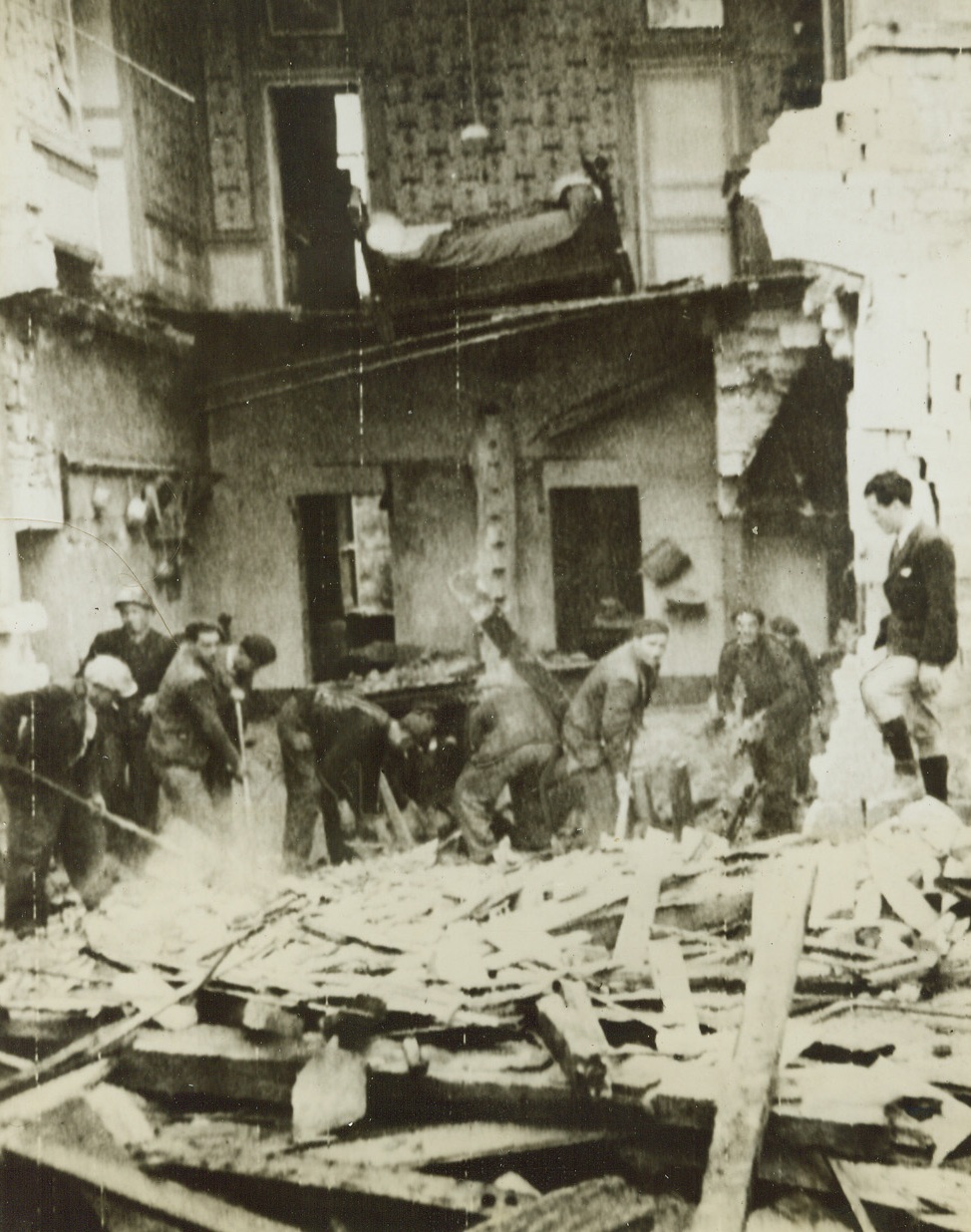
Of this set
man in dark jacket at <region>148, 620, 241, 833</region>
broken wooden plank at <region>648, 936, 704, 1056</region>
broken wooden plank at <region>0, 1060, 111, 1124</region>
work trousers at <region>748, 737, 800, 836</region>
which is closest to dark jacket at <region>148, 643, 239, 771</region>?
man in dark jacket at <region>148, 620, 241, 833</region>

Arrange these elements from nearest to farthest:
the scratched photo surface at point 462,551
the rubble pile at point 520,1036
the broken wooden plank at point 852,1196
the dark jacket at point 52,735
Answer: the broken wooden plank at point 852,1196 < the rubble pile at point 520,1036 < the scratched photo surface at point 462,551 < the dark jacket at point 52,735

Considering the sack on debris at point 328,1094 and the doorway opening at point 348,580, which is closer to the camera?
the sack on debris at point 328,1094

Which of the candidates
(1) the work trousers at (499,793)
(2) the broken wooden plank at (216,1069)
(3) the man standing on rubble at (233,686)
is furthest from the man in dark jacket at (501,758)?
(2) the broken wooden plank at (216,1069)

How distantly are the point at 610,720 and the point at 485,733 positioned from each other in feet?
1.41

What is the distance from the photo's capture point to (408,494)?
3898mm

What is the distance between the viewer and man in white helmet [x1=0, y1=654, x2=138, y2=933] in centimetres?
383

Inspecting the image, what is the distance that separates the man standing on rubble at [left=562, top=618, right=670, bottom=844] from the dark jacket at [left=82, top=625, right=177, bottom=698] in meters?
1.38

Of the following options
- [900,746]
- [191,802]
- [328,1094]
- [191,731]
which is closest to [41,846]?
[191,802]

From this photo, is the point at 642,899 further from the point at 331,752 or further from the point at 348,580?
the point at 348,580

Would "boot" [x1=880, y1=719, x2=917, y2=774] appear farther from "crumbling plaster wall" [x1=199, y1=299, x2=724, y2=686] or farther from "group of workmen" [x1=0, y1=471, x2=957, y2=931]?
"crumbling plaster wall" [x1=199, y1=299, x2=724, y2=686]

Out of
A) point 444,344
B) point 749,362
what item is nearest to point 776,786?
point 749,362

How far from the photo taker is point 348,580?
12.9ft

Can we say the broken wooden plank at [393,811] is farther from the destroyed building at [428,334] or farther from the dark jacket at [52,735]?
the dark jacket at [52,735]

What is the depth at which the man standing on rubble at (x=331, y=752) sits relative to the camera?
154 inches
